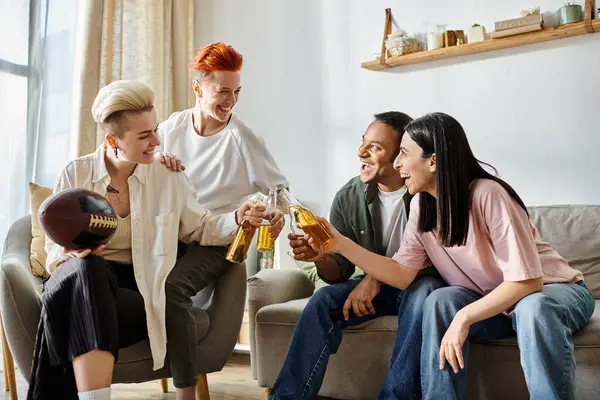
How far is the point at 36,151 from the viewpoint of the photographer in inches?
121

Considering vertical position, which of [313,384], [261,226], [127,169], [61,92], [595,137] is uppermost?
[61,92]

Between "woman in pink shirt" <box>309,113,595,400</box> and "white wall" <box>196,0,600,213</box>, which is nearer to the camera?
"woman in pink shirt" <box>309,113,595,400</box>

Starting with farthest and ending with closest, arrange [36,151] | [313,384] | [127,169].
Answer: [36,151], [127,169], [313,384]

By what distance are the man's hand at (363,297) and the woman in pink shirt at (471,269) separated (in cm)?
7

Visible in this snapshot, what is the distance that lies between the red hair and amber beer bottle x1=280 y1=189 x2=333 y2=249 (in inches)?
27.3

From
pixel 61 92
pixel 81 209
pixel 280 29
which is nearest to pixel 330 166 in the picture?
pixel 280 29

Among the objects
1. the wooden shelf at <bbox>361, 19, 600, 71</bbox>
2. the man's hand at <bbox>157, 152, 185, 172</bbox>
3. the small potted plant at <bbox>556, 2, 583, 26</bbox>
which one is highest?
the small potted plant at <bbox>556, 2, 583, 26</bbox>

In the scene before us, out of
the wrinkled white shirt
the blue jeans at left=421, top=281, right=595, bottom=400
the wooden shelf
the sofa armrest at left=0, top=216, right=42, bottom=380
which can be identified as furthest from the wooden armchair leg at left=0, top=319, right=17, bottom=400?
the wooden shelf

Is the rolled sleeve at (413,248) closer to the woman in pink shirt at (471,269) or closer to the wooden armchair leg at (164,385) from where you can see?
the woman in pink shirt at (471,269)

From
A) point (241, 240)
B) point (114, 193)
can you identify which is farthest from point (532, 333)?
point (114, 193)

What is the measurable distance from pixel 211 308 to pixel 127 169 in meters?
0.52

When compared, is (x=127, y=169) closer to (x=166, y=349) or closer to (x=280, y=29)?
(x=166, y=349)

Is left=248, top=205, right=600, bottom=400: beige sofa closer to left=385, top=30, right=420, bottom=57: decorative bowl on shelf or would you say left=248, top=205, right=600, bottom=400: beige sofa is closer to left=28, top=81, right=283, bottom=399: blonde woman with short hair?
left=28, top=81, right=283, bottom=399: blonde woman with short hair

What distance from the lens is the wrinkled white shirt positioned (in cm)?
185
